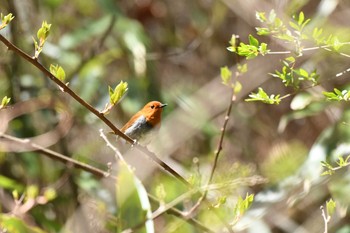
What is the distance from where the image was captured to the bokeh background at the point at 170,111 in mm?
3332

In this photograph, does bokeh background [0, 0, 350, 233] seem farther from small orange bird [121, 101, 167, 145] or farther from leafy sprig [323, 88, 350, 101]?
leafy sprig [323, 88, 350, 101]

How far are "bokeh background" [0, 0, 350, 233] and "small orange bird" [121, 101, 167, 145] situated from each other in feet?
0.49

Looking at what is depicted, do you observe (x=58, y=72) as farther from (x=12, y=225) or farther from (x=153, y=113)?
(x=153, y=113)

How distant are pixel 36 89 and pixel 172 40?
1.29m

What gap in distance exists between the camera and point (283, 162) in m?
3.79

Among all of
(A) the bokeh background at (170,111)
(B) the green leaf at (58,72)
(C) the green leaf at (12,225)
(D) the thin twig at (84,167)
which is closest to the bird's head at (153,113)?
(A) the bokeh background at (170,111)

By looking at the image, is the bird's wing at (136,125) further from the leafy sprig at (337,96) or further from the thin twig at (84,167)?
the leafy sprig at (337,96)

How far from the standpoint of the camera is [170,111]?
13.5 ft

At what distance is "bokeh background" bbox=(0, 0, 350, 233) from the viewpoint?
3.33 meters

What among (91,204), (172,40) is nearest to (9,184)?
(91,204)

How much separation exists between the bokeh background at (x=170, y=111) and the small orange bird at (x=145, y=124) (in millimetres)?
148

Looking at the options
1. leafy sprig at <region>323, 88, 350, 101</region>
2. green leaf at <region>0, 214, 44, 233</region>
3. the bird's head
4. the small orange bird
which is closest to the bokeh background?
the small orange bird

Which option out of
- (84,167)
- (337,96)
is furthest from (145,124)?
(337,96)

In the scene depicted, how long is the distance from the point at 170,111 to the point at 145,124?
83 centimetres
